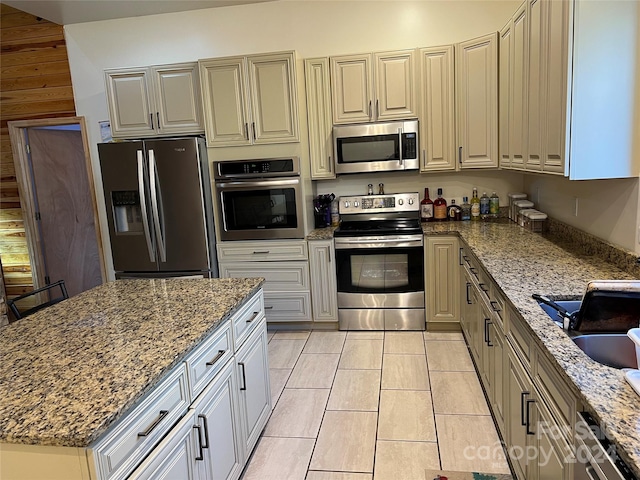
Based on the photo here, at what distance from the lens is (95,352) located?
150 centimetres

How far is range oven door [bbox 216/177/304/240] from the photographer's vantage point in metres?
3.72

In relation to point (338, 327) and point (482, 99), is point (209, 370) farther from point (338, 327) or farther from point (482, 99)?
point (482, 99)

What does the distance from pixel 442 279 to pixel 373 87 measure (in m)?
1.71

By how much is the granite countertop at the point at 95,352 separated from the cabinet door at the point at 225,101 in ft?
5.74

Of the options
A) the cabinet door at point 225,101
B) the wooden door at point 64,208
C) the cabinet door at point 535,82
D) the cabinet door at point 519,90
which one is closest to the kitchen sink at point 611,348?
the cabinet door at point 535,82

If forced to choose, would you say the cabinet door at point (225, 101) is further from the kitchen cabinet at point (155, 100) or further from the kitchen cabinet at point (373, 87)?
the kitchen cabinet at point (373, 87)

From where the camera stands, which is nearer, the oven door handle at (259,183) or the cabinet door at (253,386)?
the cabinet door at (253,386)

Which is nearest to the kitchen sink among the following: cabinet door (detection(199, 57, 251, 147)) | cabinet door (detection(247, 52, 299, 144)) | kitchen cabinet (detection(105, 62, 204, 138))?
cabinet door (detection(247, 52, 299, 144))

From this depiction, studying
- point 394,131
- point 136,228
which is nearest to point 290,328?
point 136,228

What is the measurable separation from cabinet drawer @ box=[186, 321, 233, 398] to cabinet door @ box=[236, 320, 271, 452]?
16 centimetres

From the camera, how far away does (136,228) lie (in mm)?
3838

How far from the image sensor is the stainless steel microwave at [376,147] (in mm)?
3708

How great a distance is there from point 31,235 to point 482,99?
459 centimetres

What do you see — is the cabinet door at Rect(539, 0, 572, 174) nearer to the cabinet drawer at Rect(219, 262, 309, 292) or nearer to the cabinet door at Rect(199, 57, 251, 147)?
the cabinet drawer at Rect(219, 262, 309, 292)
